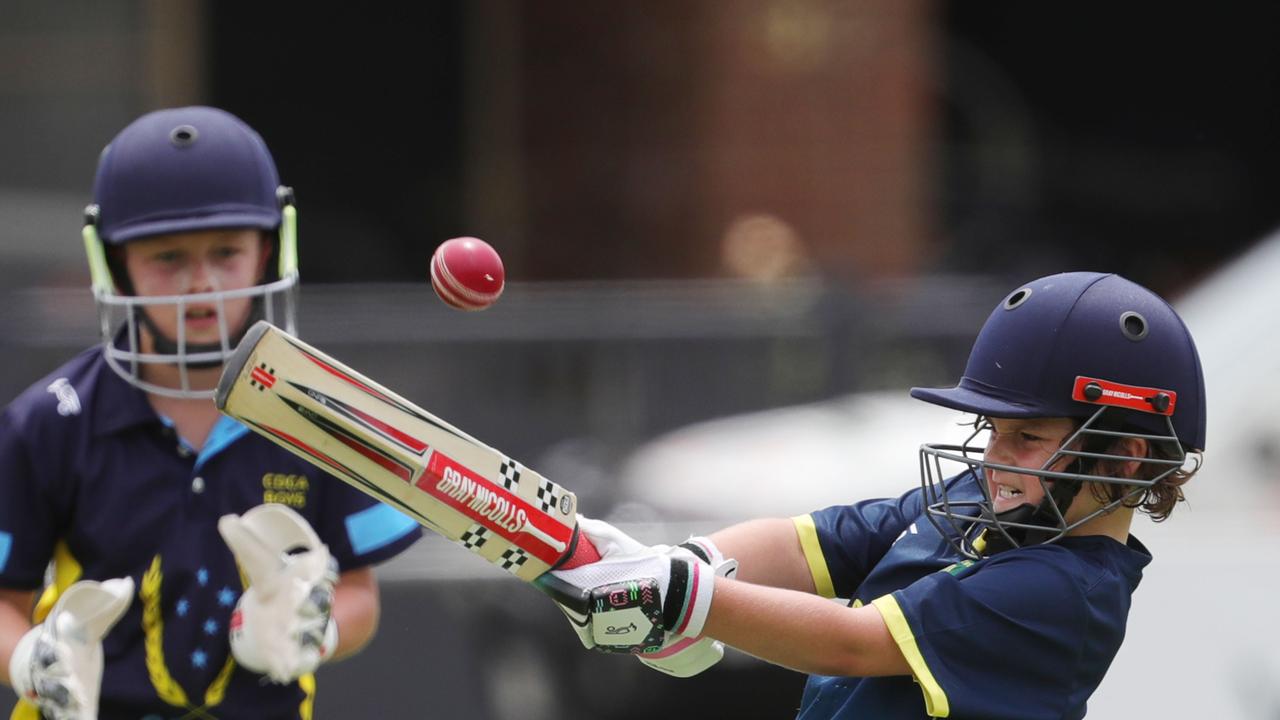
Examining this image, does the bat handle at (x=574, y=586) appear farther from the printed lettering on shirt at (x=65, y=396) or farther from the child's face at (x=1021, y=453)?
the printed lettering on shirt at (x=65, y=396)

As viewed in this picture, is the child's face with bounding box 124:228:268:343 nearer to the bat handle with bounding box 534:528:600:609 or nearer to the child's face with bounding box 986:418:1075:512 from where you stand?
the bat handle with bounding box 534:528:600:609

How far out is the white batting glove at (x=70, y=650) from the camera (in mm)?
2986

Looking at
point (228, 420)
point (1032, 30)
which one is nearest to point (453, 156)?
point (1032, 30)

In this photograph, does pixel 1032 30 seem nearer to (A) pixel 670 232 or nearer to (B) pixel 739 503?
(A) pixel 670 232

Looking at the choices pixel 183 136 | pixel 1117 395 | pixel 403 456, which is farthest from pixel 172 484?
pixel 1117 395

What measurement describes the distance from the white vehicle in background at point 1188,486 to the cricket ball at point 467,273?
158 cm

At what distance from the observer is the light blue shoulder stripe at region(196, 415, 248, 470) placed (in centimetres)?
333

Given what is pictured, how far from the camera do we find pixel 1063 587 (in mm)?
2699

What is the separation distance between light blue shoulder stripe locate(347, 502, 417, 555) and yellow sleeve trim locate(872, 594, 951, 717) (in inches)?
43.0

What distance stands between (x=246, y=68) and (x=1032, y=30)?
5.64 m

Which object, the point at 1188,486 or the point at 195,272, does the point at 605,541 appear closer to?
the point at 195,272

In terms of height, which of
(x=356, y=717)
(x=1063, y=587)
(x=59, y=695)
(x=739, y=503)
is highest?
(x=1063, y=587)

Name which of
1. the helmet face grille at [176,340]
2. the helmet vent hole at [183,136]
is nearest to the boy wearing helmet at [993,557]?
the helmet face grille at [176,340]

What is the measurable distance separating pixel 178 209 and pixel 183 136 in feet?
0.56
